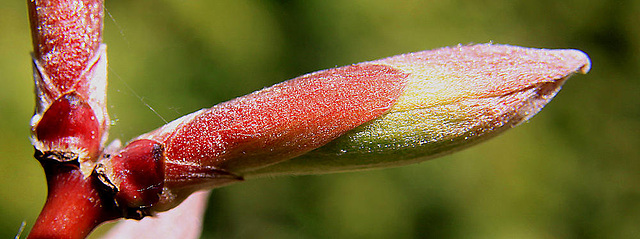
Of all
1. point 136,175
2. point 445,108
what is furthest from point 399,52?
point 136,175

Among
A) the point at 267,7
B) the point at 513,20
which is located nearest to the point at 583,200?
the point at 513,20

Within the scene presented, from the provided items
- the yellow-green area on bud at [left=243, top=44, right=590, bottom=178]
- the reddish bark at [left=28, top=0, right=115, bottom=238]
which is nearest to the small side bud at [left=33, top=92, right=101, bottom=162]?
the reddish bark at [left=28, top=0, right=115, bottom=238]

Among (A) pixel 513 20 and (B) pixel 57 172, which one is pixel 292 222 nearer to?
(A) pixel 513 20

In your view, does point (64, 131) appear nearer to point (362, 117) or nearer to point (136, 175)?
point (136, 175)

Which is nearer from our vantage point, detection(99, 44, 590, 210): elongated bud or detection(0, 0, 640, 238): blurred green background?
detection(99, 44, 590, 210): elongated bud

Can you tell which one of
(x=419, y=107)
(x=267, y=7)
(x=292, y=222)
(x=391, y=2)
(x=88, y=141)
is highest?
(x=391, y=2)

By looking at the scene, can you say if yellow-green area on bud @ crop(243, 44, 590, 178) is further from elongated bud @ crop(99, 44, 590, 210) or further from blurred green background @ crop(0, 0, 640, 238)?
blurred green background @ crop(0, 0, 640, 238)
